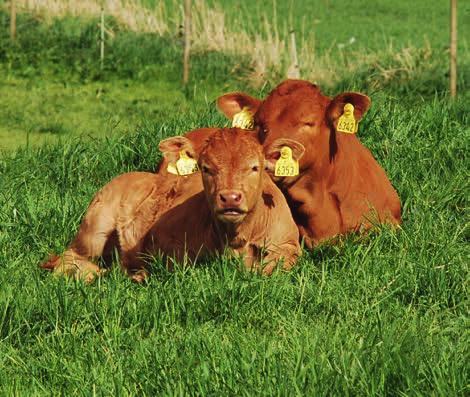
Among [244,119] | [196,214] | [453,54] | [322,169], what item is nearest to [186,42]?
[453,54]

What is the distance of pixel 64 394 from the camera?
474cm

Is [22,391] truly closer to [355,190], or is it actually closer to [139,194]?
[139,194]

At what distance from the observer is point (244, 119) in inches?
294

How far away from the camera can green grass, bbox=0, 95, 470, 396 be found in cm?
457

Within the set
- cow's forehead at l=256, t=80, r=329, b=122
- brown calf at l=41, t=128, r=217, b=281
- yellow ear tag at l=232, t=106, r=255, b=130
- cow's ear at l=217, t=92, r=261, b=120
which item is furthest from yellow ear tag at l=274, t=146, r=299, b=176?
cow's ear at l=217, t=92, r=261, b=120

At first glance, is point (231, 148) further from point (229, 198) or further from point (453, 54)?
point (453, 54)

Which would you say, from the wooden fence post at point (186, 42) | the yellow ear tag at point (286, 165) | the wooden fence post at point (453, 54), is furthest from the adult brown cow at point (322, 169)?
the wooden fence post at point (186, 42)

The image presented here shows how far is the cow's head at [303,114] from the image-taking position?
6945mm

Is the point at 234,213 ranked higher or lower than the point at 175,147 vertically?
lower

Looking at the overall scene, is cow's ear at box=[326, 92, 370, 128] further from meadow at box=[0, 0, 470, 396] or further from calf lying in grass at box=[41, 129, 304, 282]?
meadow at box=[0, 0, 470, 396]

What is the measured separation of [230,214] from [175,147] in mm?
801

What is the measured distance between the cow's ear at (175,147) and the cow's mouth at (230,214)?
69cm

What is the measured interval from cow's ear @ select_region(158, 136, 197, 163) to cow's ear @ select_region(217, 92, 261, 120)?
931 millimetres

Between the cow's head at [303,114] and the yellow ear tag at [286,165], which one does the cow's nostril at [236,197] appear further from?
the cow's head at [303,114]
